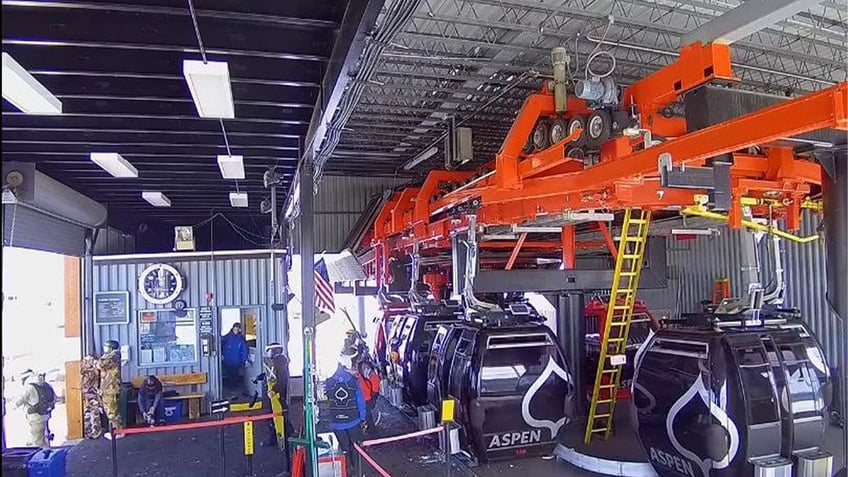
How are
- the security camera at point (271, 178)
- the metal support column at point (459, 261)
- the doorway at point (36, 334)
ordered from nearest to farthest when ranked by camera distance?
1. the security camera at point (271, 178)
2. the metal support column at point (459, 261)
3. the doorway at point (36, 334)

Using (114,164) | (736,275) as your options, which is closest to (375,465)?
(114,164)

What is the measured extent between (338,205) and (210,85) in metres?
11.6

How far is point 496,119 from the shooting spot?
36.3ft

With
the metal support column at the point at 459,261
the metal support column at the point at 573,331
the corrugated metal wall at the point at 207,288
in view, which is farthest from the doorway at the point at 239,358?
the metal support column at the point at 573,331

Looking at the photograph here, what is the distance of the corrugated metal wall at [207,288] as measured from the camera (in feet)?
41.8

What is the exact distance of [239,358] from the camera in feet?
43.8

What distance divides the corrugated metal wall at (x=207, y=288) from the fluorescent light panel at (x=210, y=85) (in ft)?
25.1

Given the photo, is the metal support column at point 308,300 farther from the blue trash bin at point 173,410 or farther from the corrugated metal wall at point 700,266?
the corrugated metal wall at point 700,266

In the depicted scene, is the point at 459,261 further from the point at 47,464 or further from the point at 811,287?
the point at 811,287

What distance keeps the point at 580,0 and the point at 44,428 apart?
995 cm

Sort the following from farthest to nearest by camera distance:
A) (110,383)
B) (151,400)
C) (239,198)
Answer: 1. (151,400)
2. (239,198)
3. (110,383)

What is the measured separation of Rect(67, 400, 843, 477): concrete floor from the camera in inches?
314

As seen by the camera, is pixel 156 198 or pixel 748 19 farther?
pixel 156 198

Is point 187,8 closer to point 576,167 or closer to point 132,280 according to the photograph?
point 576,167
